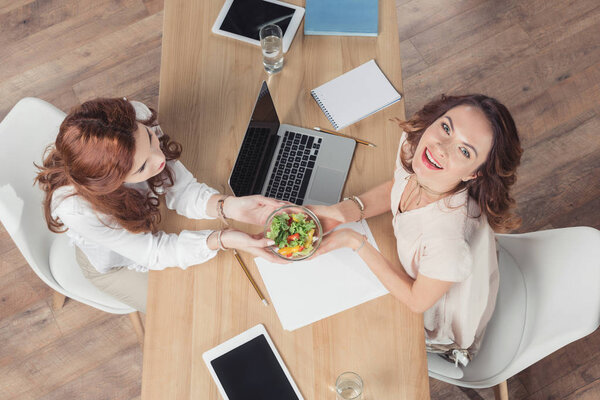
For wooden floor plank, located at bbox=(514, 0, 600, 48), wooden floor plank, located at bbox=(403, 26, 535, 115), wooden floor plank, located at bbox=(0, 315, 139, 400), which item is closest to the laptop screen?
wooden floor plank, located at bbox=(0, 315, 139, 400)

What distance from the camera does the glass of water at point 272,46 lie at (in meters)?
1.67

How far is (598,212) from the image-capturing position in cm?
245

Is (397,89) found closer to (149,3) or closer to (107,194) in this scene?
(107,194)

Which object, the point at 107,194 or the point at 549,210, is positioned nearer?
the point at 107,194

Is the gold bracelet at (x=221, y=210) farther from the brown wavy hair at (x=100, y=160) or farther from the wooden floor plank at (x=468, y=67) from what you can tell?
the wooden floor plank at (x=468, y=67)

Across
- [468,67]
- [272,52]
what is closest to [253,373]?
[272,52]

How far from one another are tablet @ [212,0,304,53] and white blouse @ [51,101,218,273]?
0.47 m

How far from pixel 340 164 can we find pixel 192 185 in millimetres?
483

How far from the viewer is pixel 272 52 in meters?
1.70

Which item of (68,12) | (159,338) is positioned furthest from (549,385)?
(68,12)

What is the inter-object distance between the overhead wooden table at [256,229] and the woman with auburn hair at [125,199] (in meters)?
0.08

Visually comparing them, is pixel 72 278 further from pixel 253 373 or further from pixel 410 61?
pixel 410 61

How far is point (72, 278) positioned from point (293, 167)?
0.88 metres

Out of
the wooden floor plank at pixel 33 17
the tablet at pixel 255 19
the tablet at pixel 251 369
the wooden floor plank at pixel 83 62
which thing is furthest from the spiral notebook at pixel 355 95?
the wooden floor plank at pixel 33 17
